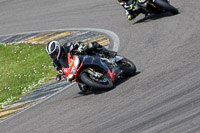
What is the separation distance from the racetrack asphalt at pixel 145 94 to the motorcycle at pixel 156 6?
0.98 ft

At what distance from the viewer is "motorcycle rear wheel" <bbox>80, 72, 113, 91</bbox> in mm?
9391

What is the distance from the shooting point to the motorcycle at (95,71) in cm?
961

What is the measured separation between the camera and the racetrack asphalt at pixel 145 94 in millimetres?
7535

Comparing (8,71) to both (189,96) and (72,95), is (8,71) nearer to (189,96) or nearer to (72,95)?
(72,95)

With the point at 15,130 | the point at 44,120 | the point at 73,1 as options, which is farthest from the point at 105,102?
the point at 73,1

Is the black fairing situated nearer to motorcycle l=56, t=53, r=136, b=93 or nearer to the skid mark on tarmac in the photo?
motorcycle l=56, t=53, r=136, b=93

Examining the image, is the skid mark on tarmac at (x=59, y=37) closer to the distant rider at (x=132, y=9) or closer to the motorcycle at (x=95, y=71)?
the distant rider at (x=132, y=9)

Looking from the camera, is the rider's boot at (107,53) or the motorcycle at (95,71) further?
the rider's boot at (107,53)

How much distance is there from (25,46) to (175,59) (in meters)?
7.97

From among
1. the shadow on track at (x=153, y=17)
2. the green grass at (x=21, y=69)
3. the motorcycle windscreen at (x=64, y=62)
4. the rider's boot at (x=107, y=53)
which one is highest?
the motorcycle windscreen at (x=64, y=62)

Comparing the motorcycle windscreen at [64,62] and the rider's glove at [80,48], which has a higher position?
the rider's glove at [80,48]

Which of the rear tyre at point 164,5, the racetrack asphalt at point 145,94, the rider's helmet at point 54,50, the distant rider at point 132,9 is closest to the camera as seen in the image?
the racetrack asphalt at point 145,94

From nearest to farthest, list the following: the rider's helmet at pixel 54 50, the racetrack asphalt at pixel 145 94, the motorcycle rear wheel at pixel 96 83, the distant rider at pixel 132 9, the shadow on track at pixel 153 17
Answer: the racetrack asphalt at pixel 145 94 → the motorcycle rear wheel at pixel 96 83 → the rider's helmet at pixel 54 50 → the shadow on track at pixel 153 17 → the distant rider at pixel 132 9

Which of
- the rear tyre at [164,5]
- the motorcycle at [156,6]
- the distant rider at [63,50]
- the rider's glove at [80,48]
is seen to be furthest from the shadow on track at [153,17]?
the rider's glove at [80,48]
